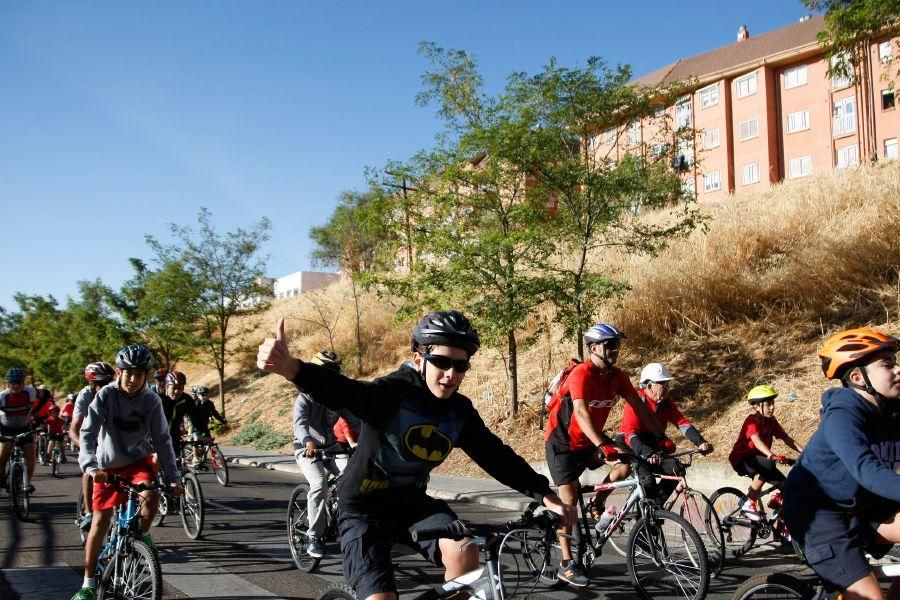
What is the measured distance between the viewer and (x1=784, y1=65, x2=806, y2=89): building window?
1628 inches

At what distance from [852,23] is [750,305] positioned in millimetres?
5841

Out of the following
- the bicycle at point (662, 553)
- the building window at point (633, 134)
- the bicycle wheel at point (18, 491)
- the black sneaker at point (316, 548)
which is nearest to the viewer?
the bicycle at point (662, 553)

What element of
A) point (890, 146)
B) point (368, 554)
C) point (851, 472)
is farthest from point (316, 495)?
point (890, 146)

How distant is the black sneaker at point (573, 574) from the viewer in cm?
562

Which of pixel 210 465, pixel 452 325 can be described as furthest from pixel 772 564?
Result: pixel 210 465

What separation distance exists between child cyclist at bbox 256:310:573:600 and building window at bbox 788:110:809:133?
146ft

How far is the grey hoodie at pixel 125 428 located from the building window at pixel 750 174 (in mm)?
43604

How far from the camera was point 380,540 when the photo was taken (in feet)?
10.5

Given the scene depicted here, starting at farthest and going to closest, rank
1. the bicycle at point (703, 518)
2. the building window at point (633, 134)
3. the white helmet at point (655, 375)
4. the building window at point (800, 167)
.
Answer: the building window at point (800, 167)
the building window at point (633, 134)
the white helmet at point (655, 375)
the bicycle at point (703, 518)

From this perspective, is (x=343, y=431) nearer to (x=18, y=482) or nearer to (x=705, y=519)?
(x=705, y=519)

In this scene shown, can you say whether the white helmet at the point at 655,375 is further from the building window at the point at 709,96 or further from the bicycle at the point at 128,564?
the building window at the point at 709,96

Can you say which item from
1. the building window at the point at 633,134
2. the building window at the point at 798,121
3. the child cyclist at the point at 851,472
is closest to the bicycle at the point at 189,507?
the child cyclist at the point at 851,472

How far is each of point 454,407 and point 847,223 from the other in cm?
1422

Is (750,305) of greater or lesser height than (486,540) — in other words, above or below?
above
